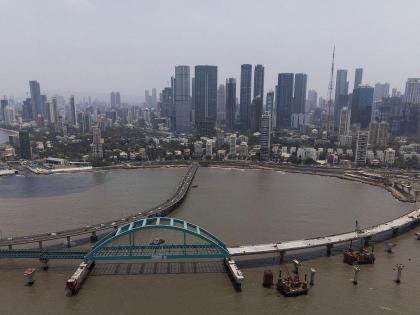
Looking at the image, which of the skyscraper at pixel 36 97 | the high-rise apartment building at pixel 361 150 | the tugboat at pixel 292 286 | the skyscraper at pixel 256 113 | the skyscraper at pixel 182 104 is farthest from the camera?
the skyscraper at pixel 36 97

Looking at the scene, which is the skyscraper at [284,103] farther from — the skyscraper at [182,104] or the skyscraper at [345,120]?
the skyscraper at [345,120]

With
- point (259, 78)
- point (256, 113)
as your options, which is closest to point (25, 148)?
point (256, 113)

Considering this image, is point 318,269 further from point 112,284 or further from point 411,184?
point 411,184

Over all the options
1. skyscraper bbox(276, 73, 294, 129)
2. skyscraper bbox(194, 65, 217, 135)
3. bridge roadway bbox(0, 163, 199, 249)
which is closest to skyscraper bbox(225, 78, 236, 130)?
skyscraper bbox(194, 65, 217, 135)

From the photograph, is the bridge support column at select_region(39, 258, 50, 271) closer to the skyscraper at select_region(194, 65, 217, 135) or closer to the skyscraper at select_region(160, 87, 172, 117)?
the skyscraper at select_region(194, 65, 217, 135)

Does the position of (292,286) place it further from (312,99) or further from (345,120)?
(312,99)

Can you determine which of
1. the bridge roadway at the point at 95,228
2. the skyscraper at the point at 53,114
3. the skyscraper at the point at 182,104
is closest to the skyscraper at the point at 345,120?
the skyscraper at the point at 182,104

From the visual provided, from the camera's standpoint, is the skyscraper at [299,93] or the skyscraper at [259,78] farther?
the skyscraper at [299,93]

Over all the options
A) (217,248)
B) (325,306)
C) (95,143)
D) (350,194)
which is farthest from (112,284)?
(95,143)
